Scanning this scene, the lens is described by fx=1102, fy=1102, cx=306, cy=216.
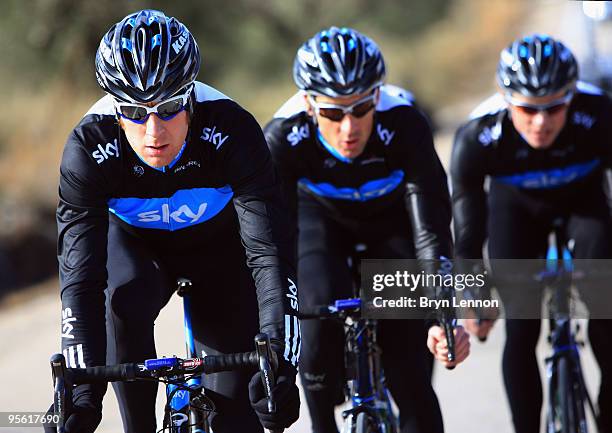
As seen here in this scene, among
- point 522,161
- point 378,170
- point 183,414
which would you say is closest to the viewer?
point 183,414

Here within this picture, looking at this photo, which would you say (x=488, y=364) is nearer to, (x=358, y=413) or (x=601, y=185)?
(x=601, y=185)

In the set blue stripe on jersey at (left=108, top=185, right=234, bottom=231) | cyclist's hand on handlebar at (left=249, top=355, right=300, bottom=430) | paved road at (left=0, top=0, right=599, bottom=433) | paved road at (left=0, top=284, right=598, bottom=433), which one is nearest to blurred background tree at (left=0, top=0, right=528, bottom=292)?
paved road at (left=0, top=0, right=599, bottom=433)

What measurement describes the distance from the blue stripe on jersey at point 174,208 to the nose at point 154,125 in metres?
0.41

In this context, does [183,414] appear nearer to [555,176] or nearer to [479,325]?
[479,325]

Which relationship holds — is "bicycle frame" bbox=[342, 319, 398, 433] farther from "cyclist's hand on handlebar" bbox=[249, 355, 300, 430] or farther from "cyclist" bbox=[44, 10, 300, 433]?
"cyclist's hand on handlebar" bbox=[249, 355, 300, 430]


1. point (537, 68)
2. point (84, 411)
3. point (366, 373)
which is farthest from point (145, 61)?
point (537, 68)

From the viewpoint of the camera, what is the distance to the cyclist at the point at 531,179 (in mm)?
5680

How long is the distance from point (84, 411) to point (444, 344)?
167 cm

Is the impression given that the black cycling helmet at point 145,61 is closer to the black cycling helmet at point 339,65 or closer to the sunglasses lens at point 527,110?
the black cycling helmet at point 339,65

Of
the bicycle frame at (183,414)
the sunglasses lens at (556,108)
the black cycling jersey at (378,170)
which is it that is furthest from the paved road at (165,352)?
the bicycle frame at (183,414)

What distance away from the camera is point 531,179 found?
19.8ft

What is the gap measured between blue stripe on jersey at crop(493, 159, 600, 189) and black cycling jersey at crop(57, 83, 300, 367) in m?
2.23

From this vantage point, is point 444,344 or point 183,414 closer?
point 183,414

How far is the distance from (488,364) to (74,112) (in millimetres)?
11637
